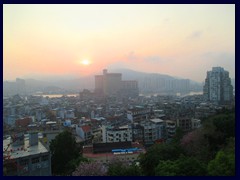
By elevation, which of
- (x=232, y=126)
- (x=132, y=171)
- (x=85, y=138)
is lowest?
(x=85, y=138)

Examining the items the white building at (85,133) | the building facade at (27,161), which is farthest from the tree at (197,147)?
the white building at (85,133)

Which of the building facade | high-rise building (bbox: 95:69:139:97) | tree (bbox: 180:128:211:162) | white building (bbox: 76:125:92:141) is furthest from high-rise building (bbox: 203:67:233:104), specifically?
the building facade

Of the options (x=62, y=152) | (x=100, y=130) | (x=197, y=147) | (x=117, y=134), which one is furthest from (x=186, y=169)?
(x=100, y=130)

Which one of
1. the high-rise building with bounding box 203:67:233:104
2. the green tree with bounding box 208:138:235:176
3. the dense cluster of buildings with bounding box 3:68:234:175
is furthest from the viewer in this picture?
the high-rise building with bounding box 203:67:233:104

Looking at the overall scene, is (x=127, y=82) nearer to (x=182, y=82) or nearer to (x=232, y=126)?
(x=182, y=82)

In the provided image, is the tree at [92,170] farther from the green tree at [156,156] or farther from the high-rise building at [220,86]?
the high-rise building at [220,86]

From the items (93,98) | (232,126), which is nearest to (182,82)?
(93,98)

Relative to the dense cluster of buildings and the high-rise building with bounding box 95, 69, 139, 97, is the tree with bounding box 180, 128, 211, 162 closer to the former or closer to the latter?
the dense cluster of buildings

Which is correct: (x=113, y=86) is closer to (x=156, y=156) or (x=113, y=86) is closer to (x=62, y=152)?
(x=62, y=152)
